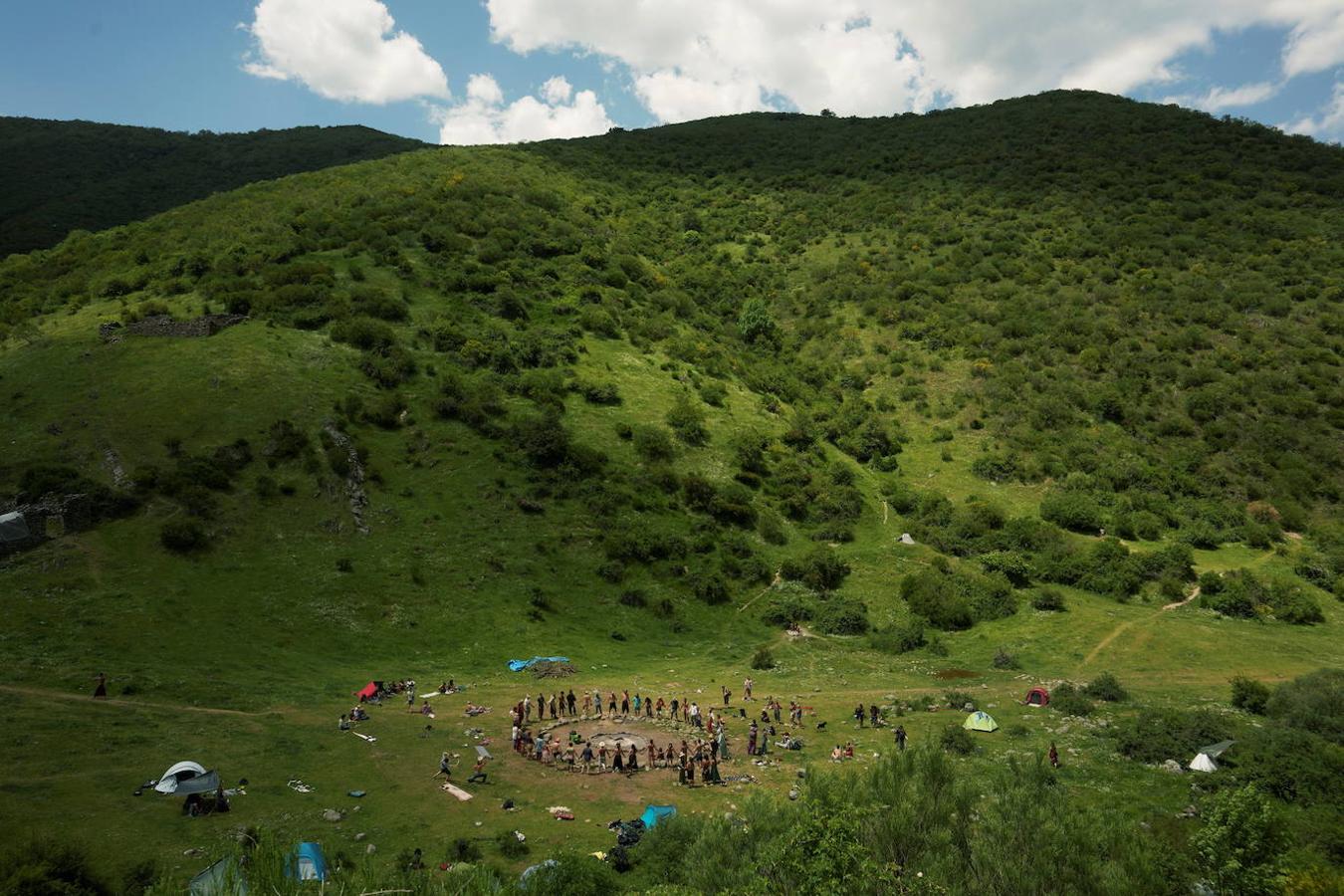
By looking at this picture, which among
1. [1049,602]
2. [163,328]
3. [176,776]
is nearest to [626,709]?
[176,776]

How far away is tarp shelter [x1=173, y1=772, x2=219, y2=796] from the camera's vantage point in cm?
2320

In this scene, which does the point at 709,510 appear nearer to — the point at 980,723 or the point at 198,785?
the point at 980,723

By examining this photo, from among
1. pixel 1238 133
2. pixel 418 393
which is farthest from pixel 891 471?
pixel 1238 133

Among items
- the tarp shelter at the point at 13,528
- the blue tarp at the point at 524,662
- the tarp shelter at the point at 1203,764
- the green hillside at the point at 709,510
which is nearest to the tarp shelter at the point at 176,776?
the green hillside at the point at 709,510

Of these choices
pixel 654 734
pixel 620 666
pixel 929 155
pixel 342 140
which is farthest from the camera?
pixel 342 140

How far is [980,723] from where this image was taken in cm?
3309

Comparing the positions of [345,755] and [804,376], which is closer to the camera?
[345,755]

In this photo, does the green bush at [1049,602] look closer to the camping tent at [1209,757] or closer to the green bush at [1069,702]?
the green bush at [1069,702]

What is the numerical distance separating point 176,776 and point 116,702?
10.0m

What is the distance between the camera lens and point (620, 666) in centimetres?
4441

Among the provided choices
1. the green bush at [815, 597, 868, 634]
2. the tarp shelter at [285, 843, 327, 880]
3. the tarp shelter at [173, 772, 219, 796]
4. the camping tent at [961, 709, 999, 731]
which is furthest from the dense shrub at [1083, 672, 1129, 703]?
the tarp shelter at [173, 772, 219, 796]

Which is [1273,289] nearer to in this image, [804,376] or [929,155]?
[804,376]

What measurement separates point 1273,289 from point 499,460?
91327 mm

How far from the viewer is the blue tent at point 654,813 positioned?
23906mm
